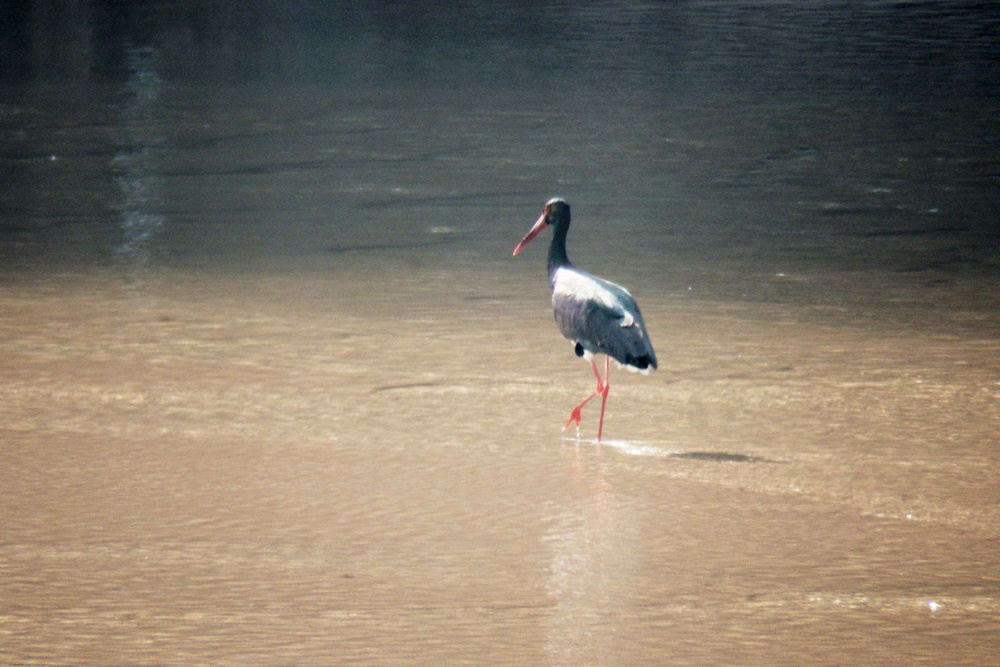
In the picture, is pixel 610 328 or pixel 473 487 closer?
pixel 473 487

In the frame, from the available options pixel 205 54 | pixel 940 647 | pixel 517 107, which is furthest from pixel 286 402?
pixel 205 54

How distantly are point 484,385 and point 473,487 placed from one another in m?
0.87

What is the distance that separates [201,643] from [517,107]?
7751 mm

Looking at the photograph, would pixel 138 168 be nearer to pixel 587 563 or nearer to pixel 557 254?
pixel 557 254

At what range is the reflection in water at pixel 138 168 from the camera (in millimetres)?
6402

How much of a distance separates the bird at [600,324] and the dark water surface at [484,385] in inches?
7.5

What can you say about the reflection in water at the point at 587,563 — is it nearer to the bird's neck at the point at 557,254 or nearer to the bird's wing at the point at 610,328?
the bird's wing at the point at 610,328

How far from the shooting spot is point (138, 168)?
805 cm

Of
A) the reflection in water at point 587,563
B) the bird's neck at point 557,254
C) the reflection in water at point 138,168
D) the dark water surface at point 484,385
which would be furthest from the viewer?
the reflection in water at point 138,168

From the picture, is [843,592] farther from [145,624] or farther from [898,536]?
[145,624]

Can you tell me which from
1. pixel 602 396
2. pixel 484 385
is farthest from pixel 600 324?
pixel 484 385

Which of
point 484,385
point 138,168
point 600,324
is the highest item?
point 600,324

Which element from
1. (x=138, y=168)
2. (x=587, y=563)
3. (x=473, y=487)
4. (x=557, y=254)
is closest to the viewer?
(x=587, y=563)

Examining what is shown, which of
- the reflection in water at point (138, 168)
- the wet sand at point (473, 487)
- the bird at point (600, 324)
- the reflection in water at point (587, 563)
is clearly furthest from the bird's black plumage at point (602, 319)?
the reflection in water at point (138, 168)
